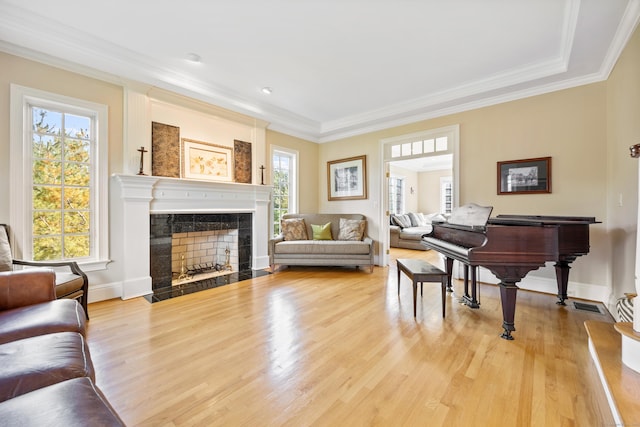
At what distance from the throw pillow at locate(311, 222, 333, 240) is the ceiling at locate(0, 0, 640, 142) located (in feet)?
7.37

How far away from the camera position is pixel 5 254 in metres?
2.27

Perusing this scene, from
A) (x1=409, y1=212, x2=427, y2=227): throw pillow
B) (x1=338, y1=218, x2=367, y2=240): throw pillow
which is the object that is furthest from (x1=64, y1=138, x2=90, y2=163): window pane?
(x1=409, y1=212, x2=427, y2=227): throw pillow

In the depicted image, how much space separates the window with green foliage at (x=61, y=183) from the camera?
2.71 metres

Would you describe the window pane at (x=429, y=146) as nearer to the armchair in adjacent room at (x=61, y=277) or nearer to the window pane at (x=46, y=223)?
the armchair in adjacent room at (x=61, y=277)

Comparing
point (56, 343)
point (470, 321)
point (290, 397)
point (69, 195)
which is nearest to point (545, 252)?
point (470, 321)

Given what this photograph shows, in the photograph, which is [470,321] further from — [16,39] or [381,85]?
[16,39]

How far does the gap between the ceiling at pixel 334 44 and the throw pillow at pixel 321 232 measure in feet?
7.37

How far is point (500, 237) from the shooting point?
6.98ft

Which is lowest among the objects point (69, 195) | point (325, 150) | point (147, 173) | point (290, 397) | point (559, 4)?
point (290, 397)

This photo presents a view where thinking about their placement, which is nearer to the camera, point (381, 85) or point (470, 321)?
point (470, 321)

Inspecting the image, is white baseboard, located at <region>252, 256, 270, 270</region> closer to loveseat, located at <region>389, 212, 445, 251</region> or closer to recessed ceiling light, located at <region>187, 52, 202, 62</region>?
recessed ceiling light, located at <region>187, 52, 202, 62</region>

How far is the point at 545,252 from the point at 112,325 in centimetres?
374

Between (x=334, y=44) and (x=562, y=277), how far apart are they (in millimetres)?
3437

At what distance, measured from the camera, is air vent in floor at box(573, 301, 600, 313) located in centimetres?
267
